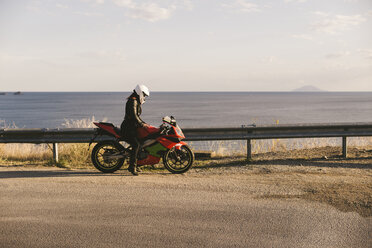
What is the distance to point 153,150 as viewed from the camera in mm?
8156

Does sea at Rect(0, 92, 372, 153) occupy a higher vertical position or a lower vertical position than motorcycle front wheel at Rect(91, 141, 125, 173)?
higher

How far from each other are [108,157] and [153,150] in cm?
98

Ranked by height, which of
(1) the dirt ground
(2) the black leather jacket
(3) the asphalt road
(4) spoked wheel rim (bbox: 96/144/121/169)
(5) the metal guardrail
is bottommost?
(3) the asphalt road

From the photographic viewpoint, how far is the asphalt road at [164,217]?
446cm

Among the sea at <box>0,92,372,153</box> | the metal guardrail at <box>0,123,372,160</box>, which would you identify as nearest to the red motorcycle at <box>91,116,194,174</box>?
the metal guardrail at <box>0,123,372,160</box>

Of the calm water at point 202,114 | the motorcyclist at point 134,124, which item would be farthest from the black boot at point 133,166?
the calm water at point 202,114

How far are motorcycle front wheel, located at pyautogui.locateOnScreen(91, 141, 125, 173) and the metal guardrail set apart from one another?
121 cm

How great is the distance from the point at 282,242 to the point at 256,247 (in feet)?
1.16

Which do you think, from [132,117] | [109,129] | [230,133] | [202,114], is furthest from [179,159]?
[202,114]

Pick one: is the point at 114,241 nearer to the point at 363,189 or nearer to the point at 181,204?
the point at 181,204

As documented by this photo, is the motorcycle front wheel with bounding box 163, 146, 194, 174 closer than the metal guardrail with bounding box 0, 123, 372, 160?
Yes

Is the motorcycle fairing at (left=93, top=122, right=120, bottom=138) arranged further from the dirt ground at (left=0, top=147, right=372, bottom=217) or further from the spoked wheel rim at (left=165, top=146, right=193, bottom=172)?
the spoked wheel rim at (left=165, top=146, right=193, bottom=172)

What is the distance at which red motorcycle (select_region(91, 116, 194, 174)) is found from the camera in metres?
8.13

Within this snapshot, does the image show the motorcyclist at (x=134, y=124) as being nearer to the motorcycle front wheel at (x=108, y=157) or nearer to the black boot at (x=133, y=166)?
the black boot at (x=133, y=166)
